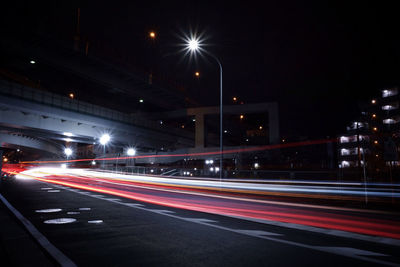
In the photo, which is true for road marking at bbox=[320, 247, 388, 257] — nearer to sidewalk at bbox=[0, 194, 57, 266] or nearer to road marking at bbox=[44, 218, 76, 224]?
sidewalk at bbox=[0, 194, 57, 266]

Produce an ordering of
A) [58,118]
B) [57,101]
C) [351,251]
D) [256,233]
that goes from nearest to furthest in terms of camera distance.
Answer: [351,251] → [256,233] → [57,101] → [58,118]

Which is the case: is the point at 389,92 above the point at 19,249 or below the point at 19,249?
above

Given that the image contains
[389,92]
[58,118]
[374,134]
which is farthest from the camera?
[389,92]

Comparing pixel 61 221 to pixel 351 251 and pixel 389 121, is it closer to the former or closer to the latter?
pixel 351 251

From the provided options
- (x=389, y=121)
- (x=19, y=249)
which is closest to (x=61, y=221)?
(x=19, y=249)

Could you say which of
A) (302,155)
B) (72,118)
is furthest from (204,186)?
(302,155)

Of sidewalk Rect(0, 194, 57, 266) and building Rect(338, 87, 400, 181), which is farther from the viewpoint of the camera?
building Rect(338, 87, 400, 181)

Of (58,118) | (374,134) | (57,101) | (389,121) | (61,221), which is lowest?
(61,221)

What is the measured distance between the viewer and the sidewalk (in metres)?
4.44

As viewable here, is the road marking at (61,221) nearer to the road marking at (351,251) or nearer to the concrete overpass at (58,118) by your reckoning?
the road marking at (351,251)

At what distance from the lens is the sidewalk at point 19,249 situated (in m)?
4.44

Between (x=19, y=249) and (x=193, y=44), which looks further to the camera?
(x=193, y=44)

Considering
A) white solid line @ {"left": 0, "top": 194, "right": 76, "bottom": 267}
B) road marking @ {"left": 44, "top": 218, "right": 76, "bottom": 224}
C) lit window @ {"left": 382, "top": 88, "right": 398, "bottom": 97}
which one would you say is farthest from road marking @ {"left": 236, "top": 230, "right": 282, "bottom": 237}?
lit window @ {"left": 382, "top": 88, "right": 398, "bottom": 97}

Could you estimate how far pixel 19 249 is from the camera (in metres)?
5.06
